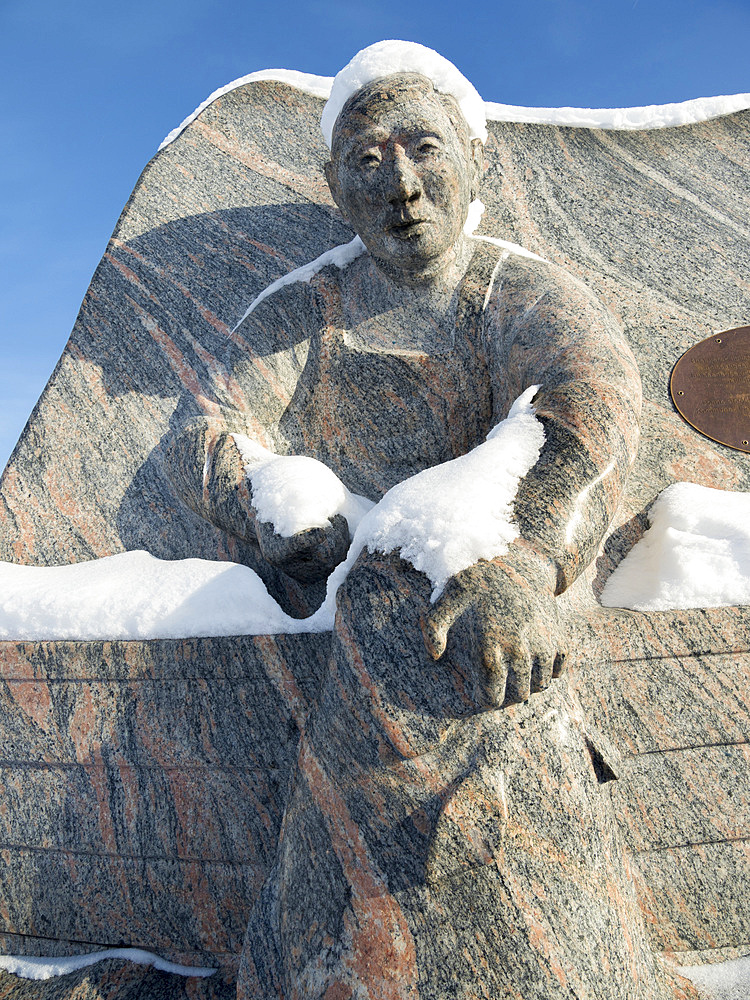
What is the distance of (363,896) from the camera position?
6.13 feet

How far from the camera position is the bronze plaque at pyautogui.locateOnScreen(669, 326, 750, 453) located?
3.53m

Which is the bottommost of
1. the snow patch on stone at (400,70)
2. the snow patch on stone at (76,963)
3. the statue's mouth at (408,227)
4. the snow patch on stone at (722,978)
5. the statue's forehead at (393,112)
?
the snow patch on stone at (76,963)

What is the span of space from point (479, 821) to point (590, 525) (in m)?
0.83

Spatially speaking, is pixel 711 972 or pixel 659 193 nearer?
pixel 711 972

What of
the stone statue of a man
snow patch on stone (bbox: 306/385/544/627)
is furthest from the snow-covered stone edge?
snow patch on stone (bbox: 306/385/544/627)

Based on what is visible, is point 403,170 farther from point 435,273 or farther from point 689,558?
point 689,558

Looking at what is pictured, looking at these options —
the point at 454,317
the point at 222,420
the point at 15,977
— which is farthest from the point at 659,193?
the point at 15,977

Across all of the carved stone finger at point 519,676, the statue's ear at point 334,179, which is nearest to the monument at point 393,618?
the carved stone finger at point 519,676

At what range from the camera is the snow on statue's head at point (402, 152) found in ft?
9.61

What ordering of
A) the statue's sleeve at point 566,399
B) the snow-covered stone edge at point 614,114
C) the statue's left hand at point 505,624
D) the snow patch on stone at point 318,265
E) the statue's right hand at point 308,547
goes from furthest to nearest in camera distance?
1. the snow-covered stone edge at point 614,114
2. the snow patch on stone at point 318,265
3. the statue's right hand at point 308,547
4. the statue's sleeve at point 566,399
5. the statue's left hand at point 505,624

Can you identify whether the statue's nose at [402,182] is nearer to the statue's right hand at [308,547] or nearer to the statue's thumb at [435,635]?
the statue's right hand at [308,547]

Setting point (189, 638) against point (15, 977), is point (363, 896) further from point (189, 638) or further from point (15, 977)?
point (15, 977)

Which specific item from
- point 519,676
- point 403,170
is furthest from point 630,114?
point 519,676

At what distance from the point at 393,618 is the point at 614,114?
398cm
